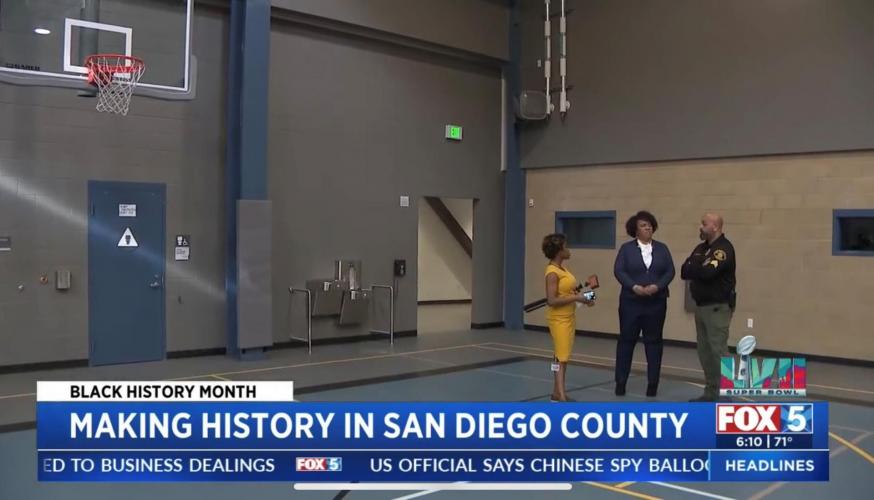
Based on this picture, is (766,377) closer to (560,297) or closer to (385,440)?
(560,297)

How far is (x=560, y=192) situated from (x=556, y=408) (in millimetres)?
8860

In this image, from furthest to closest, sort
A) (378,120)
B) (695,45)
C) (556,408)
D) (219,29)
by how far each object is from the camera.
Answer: (378,120), (695,45), (219,29), (556,408)

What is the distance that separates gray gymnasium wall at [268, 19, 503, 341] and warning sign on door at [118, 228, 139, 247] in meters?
1.82

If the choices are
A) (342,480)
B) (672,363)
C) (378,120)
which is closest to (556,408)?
(342,480)

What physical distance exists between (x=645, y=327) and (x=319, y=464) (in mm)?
4013

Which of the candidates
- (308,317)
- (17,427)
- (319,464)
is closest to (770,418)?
(319,464)

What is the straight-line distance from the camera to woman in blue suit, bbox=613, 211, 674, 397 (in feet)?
22.9

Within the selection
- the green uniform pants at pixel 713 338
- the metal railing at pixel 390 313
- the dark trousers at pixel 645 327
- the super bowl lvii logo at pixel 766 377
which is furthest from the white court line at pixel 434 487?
the metal railing at pixel 390 313

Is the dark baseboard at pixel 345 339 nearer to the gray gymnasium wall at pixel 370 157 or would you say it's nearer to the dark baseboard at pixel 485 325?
the gray gymnasium wall at pixel 370 157

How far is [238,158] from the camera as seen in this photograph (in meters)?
9.54

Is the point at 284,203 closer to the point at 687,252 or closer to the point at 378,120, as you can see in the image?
the point at 378,120

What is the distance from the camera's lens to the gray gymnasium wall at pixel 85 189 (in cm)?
852

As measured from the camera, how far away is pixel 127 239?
922 centimetres

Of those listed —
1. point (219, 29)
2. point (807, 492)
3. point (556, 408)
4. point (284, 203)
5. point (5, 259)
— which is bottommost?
point (807, 492)
